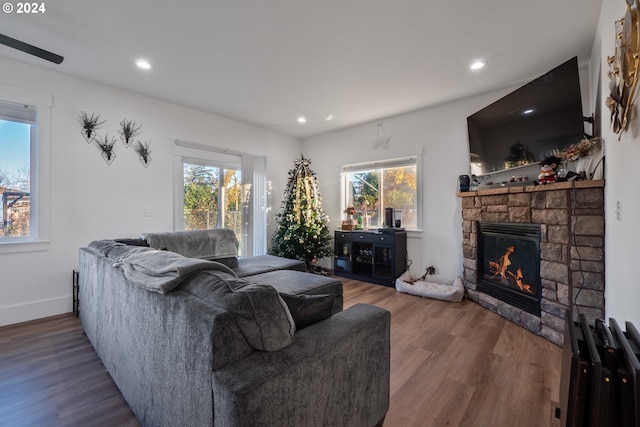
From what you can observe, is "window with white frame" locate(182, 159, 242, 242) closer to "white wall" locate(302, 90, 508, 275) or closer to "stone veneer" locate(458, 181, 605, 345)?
"white wall" locate(302, 90, 508, 275)

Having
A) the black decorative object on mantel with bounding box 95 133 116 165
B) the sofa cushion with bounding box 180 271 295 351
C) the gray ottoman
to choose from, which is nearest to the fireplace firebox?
the gray ottoman

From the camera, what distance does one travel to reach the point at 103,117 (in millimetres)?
3279

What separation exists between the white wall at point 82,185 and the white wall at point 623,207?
4.38 m

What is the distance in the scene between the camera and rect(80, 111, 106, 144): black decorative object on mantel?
3150 mm

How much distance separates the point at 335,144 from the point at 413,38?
9.48ft

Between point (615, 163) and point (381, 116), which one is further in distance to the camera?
point (381, 116)

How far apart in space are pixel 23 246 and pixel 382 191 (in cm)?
460

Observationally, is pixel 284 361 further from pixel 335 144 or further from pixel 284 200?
pixel 335 144

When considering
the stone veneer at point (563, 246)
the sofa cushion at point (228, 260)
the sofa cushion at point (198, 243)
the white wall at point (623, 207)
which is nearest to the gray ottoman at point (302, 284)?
the sofa cushion at point (228, 260)

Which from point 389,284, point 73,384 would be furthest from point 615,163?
point 73,384

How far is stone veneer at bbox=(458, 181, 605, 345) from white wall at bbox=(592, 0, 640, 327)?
14cm

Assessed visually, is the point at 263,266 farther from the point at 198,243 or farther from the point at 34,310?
the point at 34,310

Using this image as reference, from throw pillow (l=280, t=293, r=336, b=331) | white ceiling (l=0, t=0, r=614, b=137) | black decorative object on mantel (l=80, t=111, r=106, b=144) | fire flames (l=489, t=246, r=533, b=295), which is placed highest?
white ceiling (l=0, t=0, r=614, b=137)

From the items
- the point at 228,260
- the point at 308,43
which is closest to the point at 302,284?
the point at 228,260
